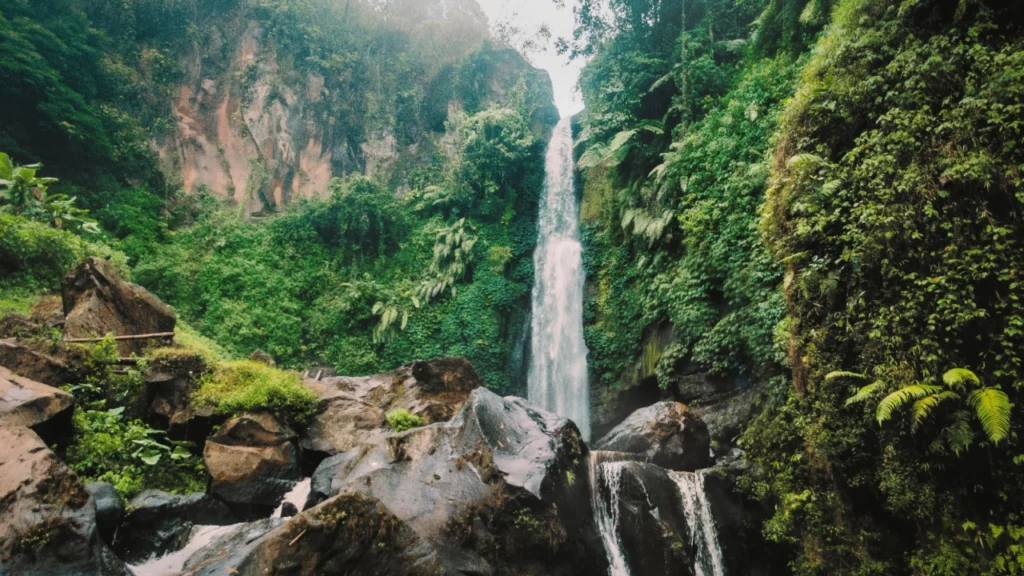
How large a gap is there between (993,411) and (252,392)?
9.19 metres

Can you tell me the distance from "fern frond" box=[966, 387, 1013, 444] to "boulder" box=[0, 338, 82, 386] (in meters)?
10.6

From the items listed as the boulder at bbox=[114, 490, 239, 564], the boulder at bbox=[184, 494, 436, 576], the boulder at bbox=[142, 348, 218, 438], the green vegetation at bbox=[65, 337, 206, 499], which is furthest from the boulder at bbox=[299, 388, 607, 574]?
the boulder at bbox=[142, 348, 218, 438]

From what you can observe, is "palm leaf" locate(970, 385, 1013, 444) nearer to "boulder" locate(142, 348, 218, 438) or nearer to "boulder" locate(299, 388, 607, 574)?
"boulder" locate(299, 388, 607, 574)

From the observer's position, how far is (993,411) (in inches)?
131

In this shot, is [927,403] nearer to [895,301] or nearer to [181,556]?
[895,301]

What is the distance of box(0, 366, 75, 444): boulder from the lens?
5.25m

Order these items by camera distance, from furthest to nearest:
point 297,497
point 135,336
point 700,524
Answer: point 135,336 < point 297,497 < point 700,524

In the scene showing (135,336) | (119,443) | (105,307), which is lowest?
(119,443)

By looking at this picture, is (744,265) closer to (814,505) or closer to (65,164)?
(814,505)

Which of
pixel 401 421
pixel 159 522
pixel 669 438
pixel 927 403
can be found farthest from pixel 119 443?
pixel 927 403

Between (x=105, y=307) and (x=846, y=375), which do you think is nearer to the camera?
(x=846, y=375)

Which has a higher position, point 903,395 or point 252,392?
point 252,392

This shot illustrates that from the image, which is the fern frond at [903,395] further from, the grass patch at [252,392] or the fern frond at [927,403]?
the grass patch at [252,392]

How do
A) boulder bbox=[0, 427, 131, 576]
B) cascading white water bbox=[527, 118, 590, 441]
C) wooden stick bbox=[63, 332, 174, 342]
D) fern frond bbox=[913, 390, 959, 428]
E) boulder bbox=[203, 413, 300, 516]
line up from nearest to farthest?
fern frond bbox=[913, 390, 959, 428]
boulder bbox=[0, 427, 131, 576]
boulder bbox=[203, 413, 300, 516]
wooden stick bbox=[63, 332, 174, 342]
cascading white water bbox=[527, 118, 590, 441]
